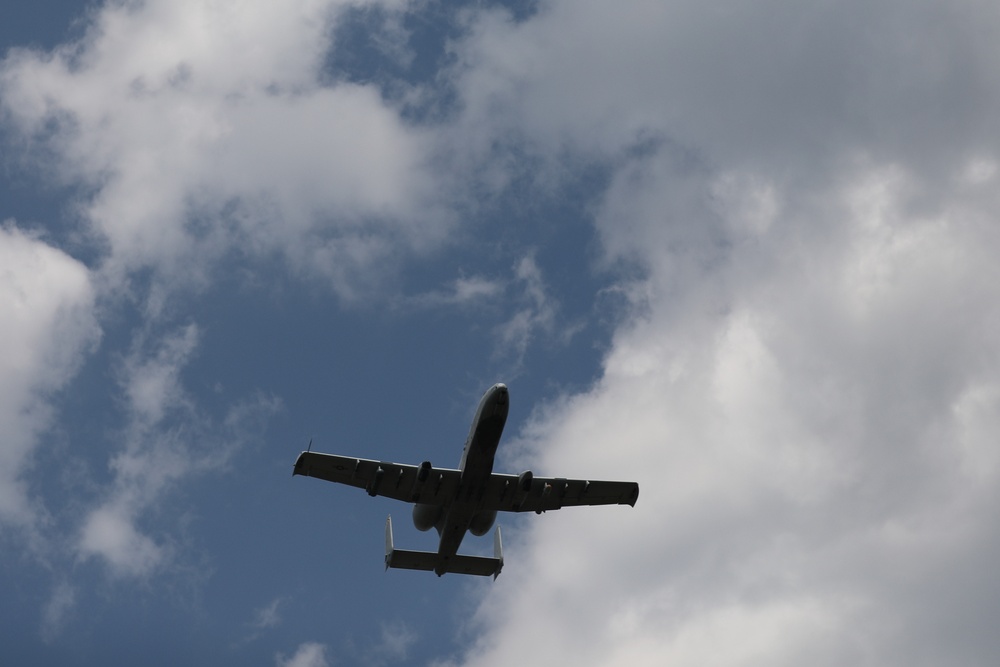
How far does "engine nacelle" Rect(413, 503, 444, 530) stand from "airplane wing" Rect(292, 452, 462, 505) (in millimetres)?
509

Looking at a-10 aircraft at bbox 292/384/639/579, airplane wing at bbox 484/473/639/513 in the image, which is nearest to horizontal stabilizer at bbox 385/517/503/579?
a-10 aircraft at bbox 292/384/639/579

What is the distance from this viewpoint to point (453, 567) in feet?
247

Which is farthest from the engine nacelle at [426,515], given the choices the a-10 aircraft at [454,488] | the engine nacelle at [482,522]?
the engine nacelle at [482,522]

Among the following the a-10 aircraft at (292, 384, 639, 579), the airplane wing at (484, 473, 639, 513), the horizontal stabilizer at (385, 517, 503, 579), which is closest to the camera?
the a-10 aircraft at (292, 384, 639, 579)

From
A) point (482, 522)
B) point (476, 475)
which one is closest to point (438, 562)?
point (482, 522)

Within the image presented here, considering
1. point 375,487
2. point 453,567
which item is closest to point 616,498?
point 453,567

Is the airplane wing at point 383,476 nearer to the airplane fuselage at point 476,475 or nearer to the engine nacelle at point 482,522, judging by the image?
the airplane fuselage at point 476,475

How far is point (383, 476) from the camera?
226ft

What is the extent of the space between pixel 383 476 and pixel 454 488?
15.0 ft

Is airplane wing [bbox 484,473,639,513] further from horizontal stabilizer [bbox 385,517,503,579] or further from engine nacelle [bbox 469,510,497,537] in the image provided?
horizontal stabilizer [bbox 385,517,503,579]

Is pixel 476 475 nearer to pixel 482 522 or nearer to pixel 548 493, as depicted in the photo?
pixel 482 522

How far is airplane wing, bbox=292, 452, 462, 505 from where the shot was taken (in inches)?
2677

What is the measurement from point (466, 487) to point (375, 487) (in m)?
5.76

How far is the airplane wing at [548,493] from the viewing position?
69.6 metres
